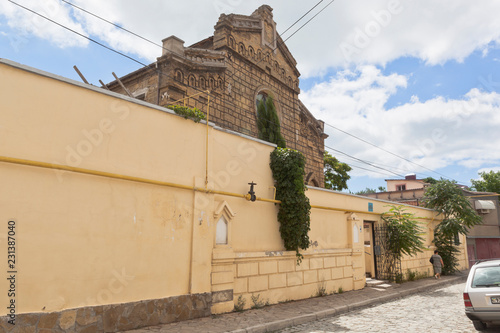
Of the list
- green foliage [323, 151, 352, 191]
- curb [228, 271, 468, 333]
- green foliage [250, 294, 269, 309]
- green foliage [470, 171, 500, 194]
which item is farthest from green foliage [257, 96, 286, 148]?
green foliage [470, 171, 500, 194]

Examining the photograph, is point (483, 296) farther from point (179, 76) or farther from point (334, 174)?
point (334, 174)

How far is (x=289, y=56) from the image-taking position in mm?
20859

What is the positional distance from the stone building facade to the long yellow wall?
394 centimetres

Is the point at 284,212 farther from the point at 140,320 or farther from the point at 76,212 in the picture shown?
the point at 76,212

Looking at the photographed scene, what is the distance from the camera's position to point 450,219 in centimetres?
1956

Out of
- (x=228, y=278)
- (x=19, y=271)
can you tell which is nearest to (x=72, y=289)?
(x=19, y=271)

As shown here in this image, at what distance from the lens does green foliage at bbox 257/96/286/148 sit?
17750 mm

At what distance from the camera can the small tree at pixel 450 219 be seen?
1933cm

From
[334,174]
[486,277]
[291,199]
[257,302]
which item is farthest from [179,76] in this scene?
[334,174]

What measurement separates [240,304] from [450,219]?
15.4 meters

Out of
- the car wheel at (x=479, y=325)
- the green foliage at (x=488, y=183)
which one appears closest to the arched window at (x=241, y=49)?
the car wheel at (x=479, y=325)

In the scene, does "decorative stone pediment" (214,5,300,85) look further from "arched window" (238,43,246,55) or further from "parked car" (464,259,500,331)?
"parked car" (464,259,500,331)

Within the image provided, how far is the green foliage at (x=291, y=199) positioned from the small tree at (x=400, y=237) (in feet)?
20.6

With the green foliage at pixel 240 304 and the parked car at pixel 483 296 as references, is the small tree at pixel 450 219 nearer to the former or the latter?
the parked car at pixel 483 296
